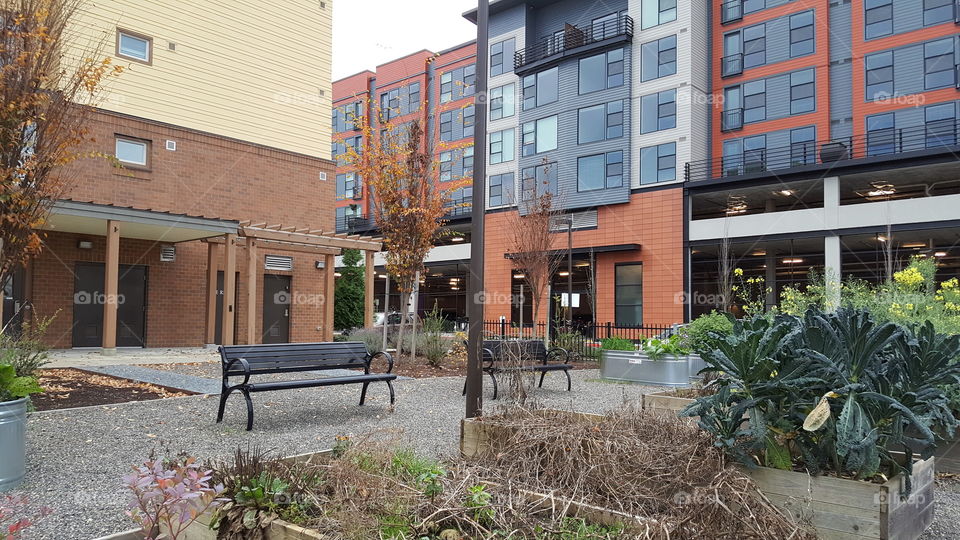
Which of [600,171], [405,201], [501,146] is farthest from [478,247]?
[501,146]

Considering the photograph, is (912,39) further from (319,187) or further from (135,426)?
(135,426)

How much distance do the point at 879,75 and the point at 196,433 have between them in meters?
30.4

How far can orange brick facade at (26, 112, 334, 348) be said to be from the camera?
659 inches

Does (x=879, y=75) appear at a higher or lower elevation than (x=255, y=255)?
higher

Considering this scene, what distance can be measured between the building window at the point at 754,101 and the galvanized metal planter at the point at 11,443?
31.0 m

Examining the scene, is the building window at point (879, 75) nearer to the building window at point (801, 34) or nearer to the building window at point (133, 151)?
the building window at point (801, 34)

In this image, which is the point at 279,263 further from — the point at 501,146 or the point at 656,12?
Answer: the point at 656,12

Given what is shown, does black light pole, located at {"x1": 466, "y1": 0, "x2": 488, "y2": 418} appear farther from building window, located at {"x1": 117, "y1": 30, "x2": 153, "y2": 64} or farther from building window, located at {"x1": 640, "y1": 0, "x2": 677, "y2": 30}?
building window, located at {"x1": 640, "y1": 0, "x2": 677, "y2": 30}

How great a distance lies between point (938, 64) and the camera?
25859mm

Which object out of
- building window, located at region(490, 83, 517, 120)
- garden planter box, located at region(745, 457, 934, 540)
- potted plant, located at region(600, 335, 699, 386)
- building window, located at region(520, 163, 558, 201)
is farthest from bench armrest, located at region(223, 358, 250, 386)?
building window, located at region(490, 83, 517, 120)

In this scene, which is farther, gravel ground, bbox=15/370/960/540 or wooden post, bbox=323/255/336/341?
wooden post, bbox=323/255/336/341

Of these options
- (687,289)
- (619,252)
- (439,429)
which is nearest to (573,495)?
(439,429)

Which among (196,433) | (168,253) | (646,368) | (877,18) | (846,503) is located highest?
(877,18)

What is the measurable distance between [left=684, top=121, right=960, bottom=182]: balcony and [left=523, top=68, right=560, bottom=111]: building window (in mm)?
9126
